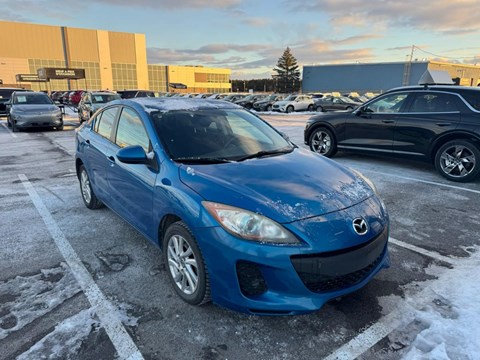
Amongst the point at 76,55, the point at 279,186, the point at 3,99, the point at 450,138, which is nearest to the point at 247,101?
the point at 3,99

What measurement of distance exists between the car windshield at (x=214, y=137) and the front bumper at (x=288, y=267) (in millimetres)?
973

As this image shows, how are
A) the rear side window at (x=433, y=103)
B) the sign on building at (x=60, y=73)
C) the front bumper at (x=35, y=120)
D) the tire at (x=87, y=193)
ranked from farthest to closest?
the sign on building at (x=60, y=73), the front bumper at (x=35, y=120), the rear side window at (x=433, y=103), the tire at (x=87, y=193)

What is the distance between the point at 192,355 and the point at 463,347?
1.80 m

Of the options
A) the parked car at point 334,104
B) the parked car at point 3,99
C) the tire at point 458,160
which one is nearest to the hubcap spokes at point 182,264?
the tire at point 458,160

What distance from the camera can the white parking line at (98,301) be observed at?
2.38 meters

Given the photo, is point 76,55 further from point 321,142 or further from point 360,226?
point 360,226

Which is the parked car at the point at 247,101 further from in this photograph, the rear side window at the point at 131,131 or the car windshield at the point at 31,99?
the rear side window at the point at 131,131

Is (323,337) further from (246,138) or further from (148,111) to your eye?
(148,111)

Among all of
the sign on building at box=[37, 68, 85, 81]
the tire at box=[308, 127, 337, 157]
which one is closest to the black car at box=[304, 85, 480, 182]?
the tire at box=[308, 127, 337, 157]

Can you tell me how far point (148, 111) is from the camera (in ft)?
11.8

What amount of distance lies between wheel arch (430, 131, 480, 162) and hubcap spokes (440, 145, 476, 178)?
16 cm

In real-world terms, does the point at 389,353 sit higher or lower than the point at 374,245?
lower

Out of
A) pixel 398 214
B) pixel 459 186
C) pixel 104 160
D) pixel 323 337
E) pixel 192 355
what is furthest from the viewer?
pixel 459 186

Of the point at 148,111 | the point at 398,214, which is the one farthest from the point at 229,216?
the point at 398,214
